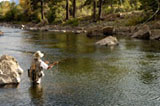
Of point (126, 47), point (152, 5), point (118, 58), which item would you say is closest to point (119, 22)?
point (152, 5)

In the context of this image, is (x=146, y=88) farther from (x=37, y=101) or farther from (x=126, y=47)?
(x=126, y=47)

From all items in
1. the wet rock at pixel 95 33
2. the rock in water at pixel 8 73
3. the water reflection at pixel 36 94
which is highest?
the wet rock at pixel 95 33

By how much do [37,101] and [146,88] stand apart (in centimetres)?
837

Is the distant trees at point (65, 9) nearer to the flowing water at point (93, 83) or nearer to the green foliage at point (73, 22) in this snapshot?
the green foliage at point (73, 22)

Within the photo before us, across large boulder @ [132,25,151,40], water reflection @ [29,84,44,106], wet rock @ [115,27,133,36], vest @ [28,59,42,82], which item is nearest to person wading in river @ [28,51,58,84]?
vest @ [28,59,42,82]

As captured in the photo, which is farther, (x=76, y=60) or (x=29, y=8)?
(x=29, y=8)

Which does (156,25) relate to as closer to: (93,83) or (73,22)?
(73,22)

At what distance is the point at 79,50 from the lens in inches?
1759

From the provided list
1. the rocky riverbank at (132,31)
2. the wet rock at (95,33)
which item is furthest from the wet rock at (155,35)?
the wet rock at (95,33)

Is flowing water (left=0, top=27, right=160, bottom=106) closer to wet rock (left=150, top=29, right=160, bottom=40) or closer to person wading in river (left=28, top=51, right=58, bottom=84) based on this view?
person wading in river (left=28, top=51, right=58, bottom=84)

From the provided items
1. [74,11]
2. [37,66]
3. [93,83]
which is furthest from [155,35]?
[37,66]

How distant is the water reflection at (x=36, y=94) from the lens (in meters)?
20.1

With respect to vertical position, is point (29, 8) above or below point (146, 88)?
above

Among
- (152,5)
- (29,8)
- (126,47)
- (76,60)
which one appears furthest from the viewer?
(29,8)
